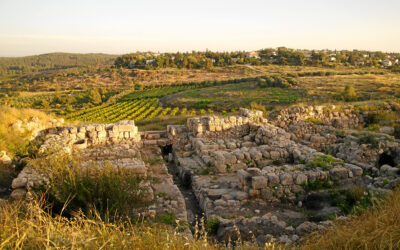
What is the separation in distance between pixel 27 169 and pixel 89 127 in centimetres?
374

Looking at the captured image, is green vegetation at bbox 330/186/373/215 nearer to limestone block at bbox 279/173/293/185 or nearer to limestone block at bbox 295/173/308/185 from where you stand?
limestone block at bbox 295/173/308/185

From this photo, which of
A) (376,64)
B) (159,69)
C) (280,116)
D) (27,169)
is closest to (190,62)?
(159,69)

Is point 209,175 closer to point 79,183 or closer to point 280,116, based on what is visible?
point 79,183

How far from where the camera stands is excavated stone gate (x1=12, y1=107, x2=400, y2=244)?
5.73m

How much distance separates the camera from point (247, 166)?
8523 millimetres

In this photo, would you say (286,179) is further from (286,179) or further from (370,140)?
(370,140)

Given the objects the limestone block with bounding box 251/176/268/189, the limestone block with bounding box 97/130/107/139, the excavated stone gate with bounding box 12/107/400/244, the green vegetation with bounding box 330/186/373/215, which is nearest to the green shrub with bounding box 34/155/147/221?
the excavated stone gate with bounding box 12/107/400/244

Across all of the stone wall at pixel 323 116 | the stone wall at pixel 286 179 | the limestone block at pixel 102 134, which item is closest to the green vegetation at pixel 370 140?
the stone wall at pixel 286 179

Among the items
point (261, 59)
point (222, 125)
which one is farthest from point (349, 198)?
point (261, 59)

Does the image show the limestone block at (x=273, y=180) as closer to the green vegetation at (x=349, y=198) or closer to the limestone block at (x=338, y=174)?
the green vegetation at (x=349, y=198)

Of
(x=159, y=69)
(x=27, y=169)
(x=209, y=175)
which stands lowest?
(x=209, y=175)

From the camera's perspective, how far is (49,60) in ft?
434

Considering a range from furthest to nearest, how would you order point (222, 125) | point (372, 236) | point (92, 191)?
1. point (222, 125)
2. point (92, 191)
3. point (372, 236)

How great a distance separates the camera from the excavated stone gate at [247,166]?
18.8 ft
